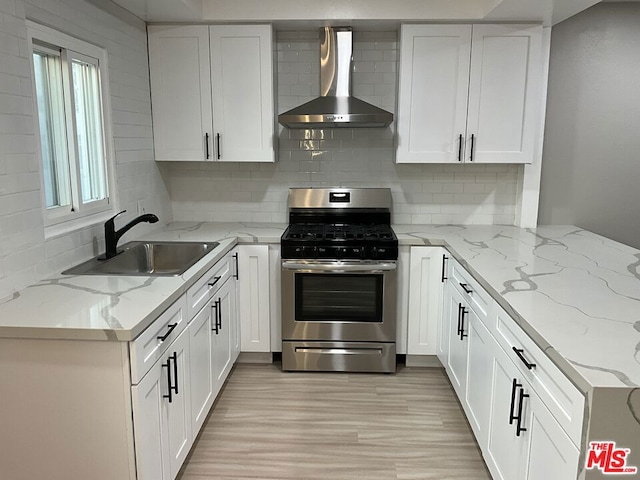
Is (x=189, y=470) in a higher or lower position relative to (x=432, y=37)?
lower

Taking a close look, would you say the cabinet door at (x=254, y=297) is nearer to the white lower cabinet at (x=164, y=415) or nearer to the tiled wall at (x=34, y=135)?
the tiled wall at (x=34, y=135)

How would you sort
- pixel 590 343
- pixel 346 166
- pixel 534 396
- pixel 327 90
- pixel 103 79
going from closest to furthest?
pixel 590 343 → pixel 534 396 → pixel 103 79 → pixel 327 90 → pixel 346 166

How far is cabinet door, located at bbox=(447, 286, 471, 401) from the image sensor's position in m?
2.73

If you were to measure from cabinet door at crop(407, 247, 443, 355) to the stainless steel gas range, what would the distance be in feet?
0.56

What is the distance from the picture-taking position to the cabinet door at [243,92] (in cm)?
340

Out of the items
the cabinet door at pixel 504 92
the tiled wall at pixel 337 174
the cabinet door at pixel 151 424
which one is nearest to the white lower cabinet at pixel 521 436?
the cabinet door at pixel 151 424

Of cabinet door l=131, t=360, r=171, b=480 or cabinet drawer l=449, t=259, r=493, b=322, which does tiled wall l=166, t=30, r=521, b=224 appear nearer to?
cabinet drawer l=449, t=259, r=493, b=322

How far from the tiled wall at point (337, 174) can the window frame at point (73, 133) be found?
2.83 feet

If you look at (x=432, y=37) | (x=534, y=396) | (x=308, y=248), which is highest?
(x=432, y=37)

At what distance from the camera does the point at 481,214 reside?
386 centimetres

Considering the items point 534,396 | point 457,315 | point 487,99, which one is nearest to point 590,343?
point 534,396

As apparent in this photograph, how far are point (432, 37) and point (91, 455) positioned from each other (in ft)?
9.92

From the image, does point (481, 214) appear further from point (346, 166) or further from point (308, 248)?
point (308, 248)
